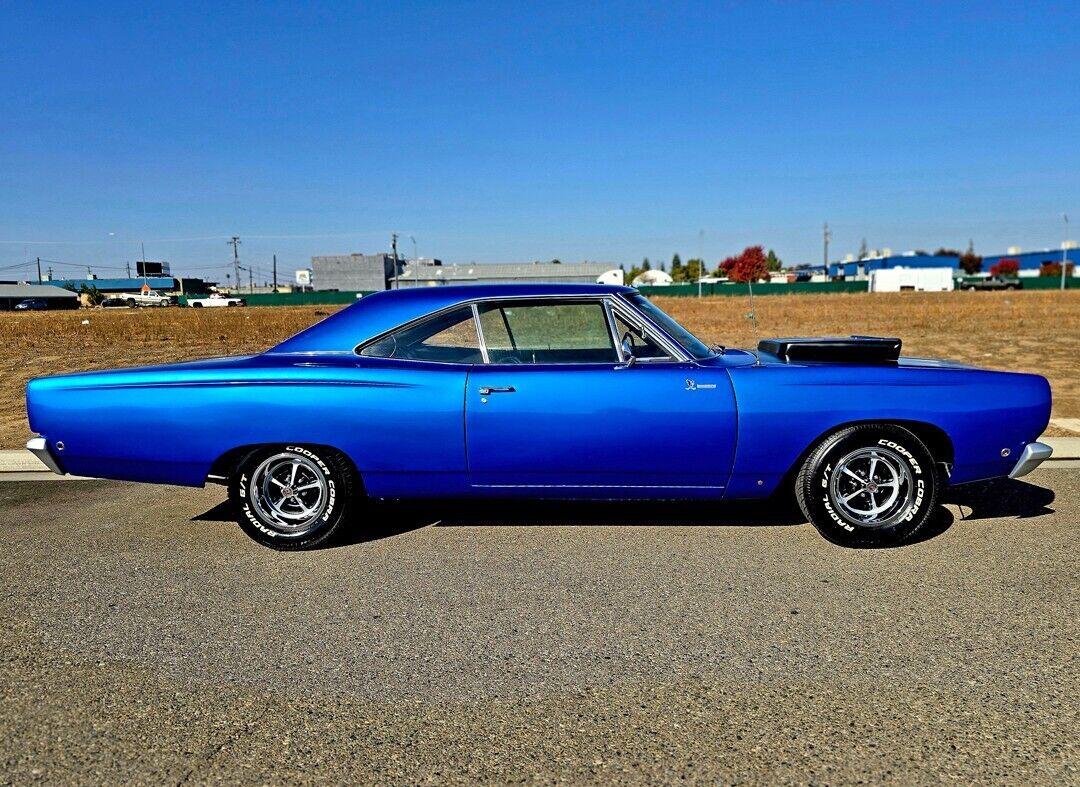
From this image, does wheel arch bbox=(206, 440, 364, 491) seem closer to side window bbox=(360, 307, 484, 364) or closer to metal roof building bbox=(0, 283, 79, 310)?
side window bbox=(360, 307, 484, 364)

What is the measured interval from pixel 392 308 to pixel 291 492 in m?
1.13

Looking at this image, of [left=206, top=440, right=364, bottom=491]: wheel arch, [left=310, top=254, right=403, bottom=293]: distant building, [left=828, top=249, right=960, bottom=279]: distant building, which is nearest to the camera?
[left=206, top=440, right=364, bottom=491]: wheel arch

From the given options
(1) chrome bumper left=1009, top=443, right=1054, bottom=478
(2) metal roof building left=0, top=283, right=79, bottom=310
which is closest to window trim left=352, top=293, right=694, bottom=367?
(1) chrome bumper left=1009, top=443, right=1054, bottom=478

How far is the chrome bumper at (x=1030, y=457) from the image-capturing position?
13.3 feet

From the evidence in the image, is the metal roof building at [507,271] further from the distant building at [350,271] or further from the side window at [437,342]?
the side window at [437,342]

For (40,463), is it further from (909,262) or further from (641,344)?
(909,262)

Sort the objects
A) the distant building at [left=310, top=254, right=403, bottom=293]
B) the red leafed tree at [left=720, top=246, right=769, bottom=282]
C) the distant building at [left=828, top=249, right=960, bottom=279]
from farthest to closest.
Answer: the distant building at [left=828, top=249, right=960, bottom=279] < the distant building at [left=310, top=254, right=403, bottom=293] < the red leafed tree at [left=720, top=246, right=769, bottom=282]

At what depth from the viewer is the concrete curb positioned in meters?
5.82

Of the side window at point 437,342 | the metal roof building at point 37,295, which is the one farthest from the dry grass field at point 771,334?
the metal roof building at point 37,295

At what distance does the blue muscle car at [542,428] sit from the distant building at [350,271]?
97225mm

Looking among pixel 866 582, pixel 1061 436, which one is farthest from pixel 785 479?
pixel 1061 436

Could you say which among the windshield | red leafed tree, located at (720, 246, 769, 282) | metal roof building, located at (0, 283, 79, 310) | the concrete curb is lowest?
the concrete curb

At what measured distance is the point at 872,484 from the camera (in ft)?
13.3

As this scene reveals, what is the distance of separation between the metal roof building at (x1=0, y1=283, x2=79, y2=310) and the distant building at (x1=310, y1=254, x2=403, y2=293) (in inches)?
1077
